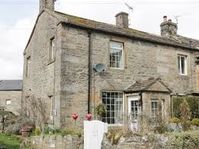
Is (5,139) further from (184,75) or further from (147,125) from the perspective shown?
(184,75)

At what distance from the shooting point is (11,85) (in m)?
59.6

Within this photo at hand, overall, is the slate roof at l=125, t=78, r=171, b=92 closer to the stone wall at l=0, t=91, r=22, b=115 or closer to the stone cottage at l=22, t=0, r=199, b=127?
the stone cottage at l=22, t=0, r=199, b=127

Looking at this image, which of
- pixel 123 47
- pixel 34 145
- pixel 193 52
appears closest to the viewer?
pixel 34 145

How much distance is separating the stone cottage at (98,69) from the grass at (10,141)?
7.69 feet

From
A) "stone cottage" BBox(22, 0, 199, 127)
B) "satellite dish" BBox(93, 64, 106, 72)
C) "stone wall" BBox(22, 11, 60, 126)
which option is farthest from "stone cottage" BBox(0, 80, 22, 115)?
"satellite dish" BBox(93, 64, 106, 72)

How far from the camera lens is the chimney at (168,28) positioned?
2722cm

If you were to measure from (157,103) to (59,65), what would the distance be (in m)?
6.69

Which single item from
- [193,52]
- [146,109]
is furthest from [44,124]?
[193,52]

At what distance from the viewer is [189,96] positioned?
77.6 ft

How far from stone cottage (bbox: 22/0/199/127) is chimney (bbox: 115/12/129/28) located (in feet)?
11.2

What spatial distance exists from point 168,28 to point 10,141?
1601 centimetres

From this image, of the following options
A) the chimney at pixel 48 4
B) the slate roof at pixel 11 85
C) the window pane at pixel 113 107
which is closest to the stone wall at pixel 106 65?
the window pane at pixel 113 107

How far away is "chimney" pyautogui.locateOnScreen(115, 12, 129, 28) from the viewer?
84.3ft

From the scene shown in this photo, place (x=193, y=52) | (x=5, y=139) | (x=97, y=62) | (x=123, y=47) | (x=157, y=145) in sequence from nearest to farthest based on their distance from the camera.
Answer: (x=157, y=145), (x=5, y=139), (x=97, y=62), (x=123, y=47), (x=193, y=52)
